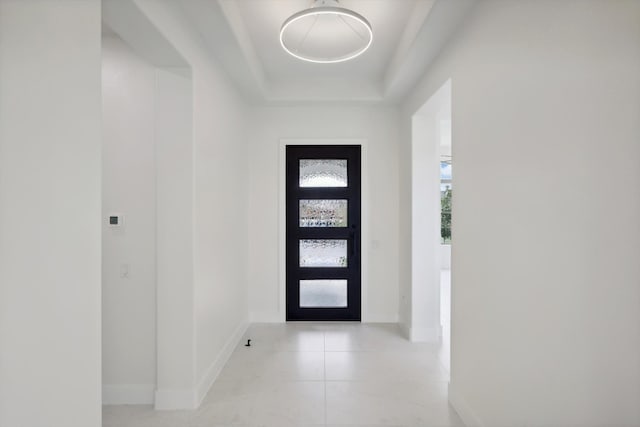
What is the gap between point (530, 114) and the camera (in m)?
1.51

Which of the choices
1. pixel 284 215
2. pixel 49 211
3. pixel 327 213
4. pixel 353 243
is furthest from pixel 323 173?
pixel 49 211

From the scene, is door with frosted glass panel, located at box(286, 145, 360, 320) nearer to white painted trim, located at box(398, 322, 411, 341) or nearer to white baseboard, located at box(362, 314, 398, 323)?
white baseboard, located at box(362, 314, 398, 323)

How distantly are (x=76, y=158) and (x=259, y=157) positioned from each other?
10.3 feet

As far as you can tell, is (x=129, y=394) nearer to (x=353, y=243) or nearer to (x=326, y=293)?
(x=326, y=293)

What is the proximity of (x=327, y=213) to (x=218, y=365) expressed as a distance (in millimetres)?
2144

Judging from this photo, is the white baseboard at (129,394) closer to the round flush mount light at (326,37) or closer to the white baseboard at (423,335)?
the white baseboard at (423,335)

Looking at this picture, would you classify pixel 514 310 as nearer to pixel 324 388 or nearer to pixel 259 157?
pixel 324 388

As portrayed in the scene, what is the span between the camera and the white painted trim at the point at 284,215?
14.0ft

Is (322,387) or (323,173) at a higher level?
(323,173)

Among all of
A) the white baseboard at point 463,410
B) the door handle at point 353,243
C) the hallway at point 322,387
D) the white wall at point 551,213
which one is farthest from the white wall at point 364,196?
the white wall at point 551,213

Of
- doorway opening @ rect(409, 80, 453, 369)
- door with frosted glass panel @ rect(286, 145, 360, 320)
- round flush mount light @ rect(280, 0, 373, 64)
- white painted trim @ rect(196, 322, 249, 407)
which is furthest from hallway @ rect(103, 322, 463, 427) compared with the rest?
round flush mount light @ rect(280, 0, 373, 64)

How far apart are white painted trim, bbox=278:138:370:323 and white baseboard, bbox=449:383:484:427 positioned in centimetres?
Answer: 190

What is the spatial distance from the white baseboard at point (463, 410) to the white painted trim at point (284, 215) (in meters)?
1.90

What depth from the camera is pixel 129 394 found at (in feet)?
8.05
